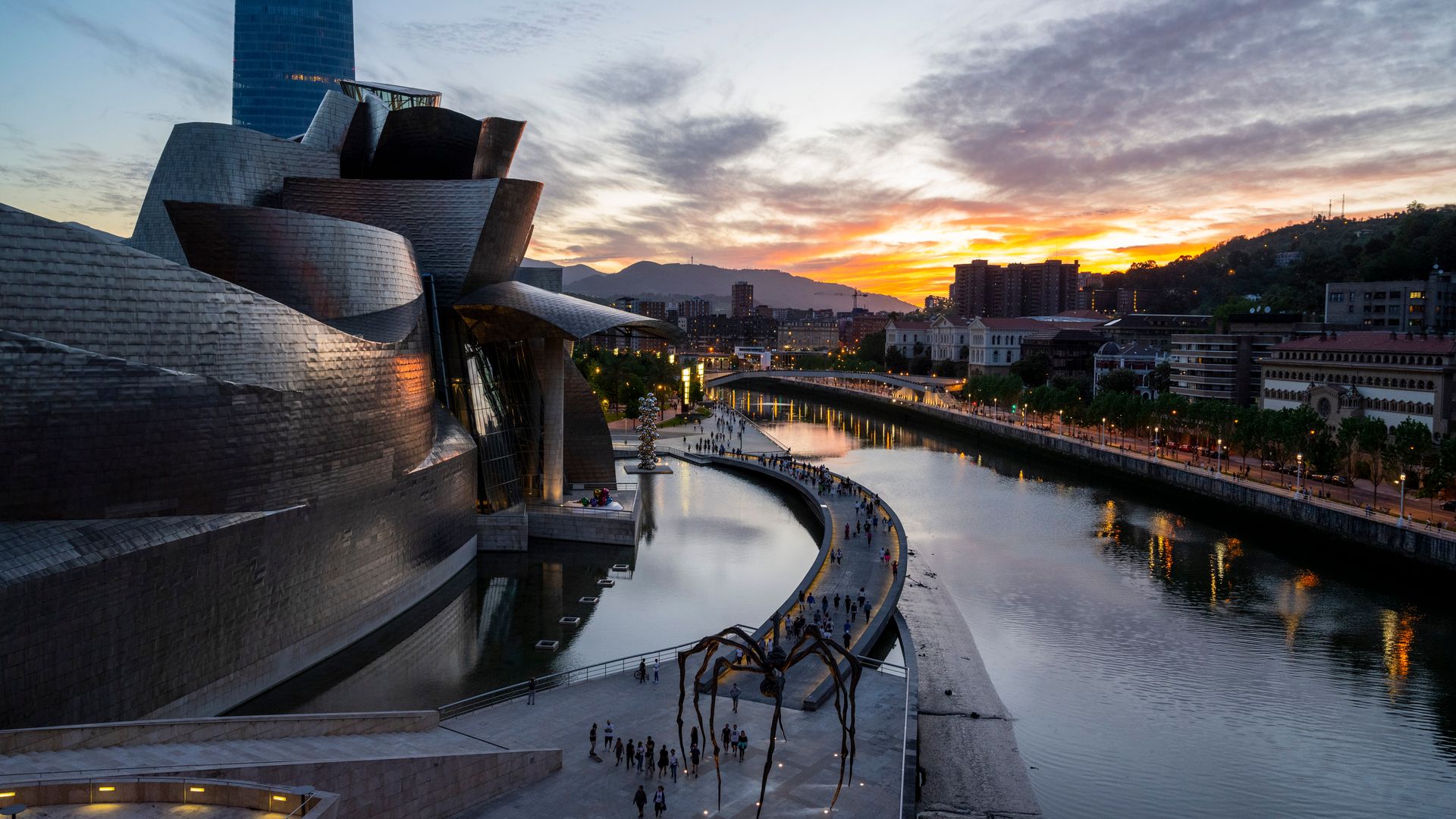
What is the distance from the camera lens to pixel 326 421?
23391 mm

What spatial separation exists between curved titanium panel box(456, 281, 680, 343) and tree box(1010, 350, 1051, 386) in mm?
75670

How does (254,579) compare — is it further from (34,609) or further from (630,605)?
(630,605)

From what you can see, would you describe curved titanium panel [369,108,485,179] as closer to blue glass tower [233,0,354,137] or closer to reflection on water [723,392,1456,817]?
reflection on water [723,392,1456,817]

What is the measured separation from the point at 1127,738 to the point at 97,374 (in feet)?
71.1

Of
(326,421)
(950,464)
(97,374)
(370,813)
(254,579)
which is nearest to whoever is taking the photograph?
(370,813)

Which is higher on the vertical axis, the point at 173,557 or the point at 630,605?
the point at 173,557

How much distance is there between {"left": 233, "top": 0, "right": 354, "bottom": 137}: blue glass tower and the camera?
117562 mm

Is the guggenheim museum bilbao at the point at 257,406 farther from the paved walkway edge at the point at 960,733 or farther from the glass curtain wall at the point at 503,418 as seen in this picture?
the paved walkway edge at the point at 960,733

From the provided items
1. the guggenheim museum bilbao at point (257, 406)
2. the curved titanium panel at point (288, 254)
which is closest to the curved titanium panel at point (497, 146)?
the guggenheim museum bilbao at point (257, 406)

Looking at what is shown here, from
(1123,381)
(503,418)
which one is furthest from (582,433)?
(1123,381)

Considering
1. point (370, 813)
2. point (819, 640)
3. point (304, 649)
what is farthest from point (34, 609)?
point (819, 640)

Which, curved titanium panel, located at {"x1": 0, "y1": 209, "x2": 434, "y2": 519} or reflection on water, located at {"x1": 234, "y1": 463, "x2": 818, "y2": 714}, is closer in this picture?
curved titanium panel, located at {"x1": 0, "y1": 209, "x2": 434, "y2": 519}

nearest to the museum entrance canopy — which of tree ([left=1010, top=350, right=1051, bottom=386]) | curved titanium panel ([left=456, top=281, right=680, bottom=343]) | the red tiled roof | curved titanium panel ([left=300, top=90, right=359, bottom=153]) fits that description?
curved titanium panel ([left=300, top=90, right=359, bottom=153])

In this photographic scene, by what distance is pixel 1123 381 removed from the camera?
89188 millimetres
